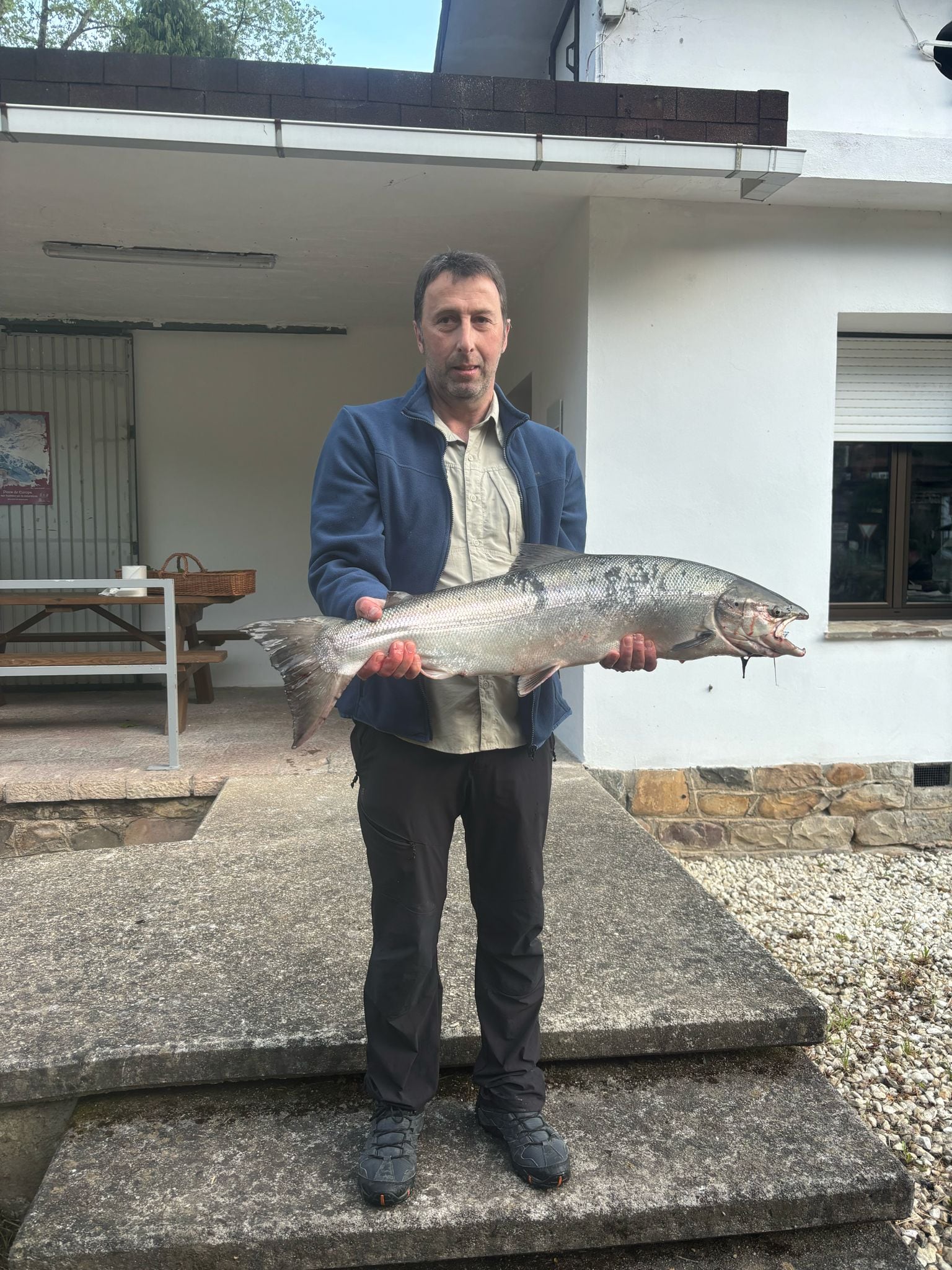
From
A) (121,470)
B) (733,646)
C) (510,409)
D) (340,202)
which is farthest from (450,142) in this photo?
(121,470)

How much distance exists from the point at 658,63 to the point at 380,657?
4.77 meters

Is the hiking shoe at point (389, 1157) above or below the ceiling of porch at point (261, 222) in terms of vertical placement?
below

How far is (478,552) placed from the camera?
7.27ft

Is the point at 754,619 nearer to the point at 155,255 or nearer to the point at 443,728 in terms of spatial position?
the point at 443,728

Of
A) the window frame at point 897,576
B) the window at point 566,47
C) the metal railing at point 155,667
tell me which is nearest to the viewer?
the metal railing at point 155,667

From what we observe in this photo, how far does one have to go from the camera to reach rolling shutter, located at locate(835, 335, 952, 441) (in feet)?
19.0

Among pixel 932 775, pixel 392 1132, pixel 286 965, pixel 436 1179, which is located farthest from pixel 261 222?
pixel 932 775

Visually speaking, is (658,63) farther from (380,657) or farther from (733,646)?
(380,657)

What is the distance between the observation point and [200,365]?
25.8 ft

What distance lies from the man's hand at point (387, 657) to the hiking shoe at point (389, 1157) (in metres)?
1.08

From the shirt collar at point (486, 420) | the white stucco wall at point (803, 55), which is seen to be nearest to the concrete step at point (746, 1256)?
the shirt collar at point (486, 420)

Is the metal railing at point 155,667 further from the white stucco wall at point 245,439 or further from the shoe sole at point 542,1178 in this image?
the shoe sole at point 542,1178

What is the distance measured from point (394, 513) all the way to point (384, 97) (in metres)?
3.05

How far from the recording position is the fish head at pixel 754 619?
2.16 m
